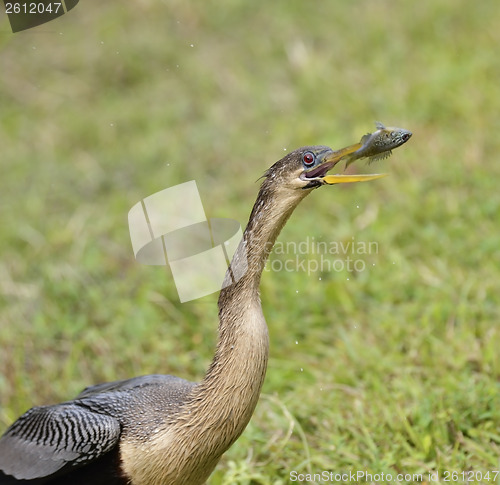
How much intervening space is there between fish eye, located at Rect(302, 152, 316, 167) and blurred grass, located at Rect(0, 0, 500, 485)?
137cm

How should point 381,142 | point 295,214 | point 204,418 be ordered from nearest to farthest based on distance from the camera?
point 381,142 < point 204,418 < point 295,214

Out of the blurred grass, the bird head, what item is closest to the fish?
the bird head

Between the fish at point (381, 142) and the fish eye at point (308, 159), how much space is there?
5.5 inches

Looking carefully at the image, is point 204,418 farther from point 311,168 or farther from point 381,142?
point 381,142

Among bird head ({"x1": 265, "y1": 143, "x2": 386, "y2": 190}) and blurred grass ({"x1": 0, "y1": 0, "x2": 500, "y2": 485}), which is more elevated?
bird head ({"x1": 265, "y1": 143, "x2": 386, "y2": 190})

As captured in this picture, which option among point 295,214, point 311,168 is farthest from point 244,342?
point 295,214

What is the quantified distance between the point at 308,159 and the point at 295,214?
2952mm

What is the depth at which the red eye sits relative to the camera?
2.46 meters

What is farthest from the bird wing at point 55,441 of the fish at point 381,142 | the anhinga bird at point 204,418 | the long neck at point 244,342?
the fish at point 381,142

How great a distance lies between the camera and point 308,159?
2459 millimetres

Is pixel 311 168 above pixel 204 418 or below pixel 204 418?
above

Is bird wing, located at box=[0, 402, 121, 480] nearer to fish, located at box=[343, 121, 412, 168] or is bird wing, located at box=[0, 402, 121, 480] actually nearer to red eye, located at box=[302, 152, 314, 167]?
red eye, located at box=[302, 152, 314, 167]

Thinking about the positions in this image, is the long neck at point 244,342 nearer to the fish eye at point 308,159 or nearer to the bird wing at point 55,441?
the fish eye at point 308,159

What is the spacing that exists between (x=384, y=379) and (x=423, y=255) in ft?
4.06
